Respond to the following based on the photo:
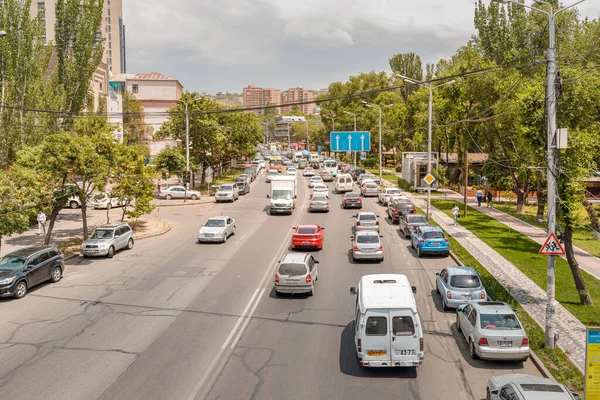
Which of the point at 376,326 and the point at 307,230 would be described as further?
the point at 307,230

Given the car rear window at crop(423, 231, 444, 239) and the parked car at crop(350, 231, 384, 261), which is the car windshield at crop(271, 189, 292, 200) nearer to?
the car rear window at crop(423, 231, 444, 239)

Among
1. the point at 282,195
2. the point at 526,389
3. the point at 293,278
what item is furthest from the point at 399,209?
the point at 526,389

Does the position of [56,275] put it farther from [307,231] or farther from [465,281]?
[465,281]

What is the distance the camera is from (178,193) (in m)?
52.8

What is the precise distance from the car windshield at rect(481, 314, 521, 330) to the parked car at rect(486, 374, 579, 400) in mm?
3240

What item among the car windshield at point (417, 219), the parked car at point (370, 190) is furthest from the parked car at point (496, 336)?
the parked car at point (370, 190)

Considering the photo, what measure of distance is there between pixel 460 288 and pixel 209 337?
9287 millimetres

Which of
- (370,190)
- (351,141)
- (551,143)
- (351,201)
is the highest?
(351,141)

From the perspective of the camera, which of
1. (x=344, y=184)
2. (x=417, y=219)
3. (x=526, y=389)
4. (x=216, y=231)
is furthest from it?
(x=344, y=184)

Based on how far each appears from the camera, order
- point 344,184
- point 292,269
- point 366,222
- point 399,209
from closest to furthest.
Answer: point 292,269 < point 366,222 < point 399,209 < point 344,184

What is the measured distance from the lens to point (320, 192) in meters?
48.9

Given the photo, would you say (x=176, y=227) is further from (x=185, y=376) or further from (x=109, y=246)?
(x=185, y=376)

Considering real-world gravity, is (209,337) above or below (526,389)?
below

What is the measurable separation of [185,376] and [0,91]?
1271 inches
